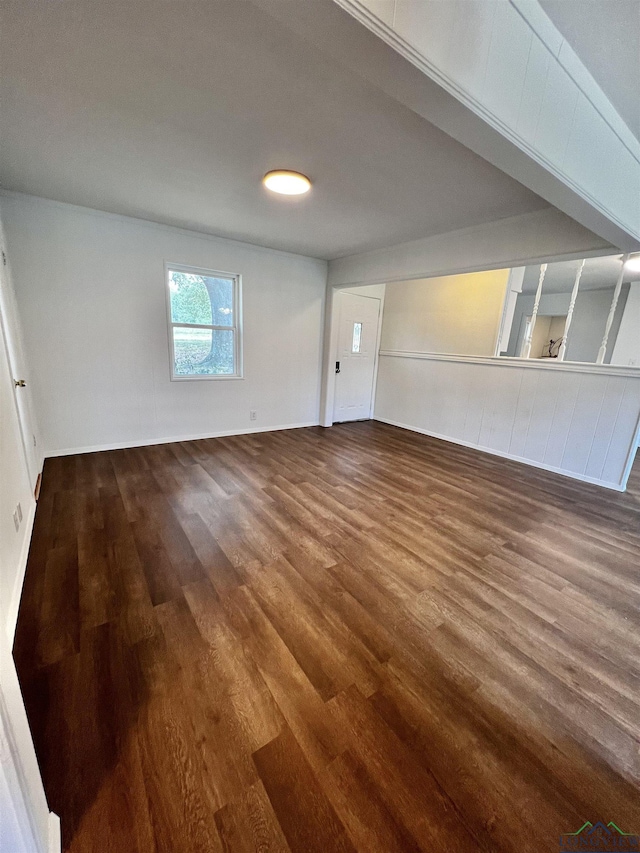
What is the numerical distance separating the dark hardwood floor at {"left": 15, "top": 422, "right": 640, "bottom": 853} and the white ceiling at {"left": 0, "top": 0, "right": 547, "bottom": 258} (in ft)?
8.21

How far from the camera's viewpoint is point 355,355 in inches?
221

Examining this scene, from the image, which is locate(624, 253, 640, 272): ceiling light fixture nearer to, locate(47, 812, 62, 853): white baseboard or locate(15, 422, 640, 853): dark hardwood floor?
locate(15, 422, 640, 853): dark hardwood floor

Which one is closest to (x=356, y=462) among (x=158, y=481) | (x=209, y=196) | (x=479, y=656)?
(x=158, y=481)

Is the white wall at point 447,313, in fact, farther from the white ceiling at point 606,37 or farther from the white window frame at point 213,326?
the white ceiling at point 606,37

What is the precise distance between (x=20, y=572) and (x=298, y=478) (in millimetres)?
2108

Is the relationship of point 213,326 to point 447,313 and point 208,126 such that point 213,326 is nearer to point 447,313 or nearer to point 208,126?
point 208,126

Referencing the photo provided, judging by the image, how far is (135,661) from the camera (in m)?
1.40

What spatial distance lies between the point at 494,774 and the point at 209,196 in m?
3.88

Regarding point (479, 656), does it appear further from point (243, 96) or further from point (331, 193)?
point (331, 193)

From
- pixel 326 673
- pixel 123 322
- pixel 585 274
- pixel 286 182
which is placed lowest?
pixel 326 673

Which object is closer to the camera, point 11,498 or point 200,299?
point 11,498

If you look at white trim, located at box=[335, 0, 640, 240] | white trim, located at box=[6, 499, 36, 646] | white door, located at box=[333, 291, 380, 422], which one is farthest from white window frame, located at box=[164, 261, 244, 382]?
white trim, located at box=[335, 0, 640, 240]

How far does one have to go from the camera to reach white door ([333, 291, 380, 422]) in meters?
5.33

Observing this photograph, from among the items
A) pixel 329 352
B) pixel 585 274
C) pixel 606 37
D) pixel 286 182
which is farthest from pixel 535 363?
pixel 286 182
